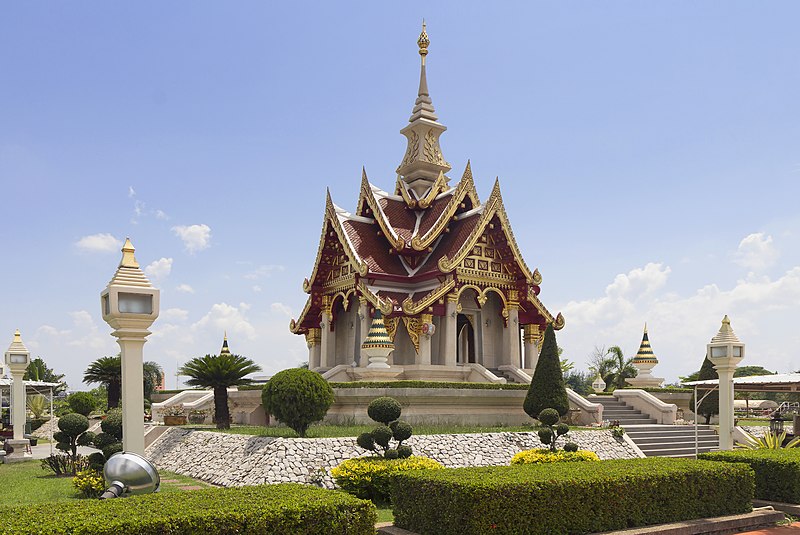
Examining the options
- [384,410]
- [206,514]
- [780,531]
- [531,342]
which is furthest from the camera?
[531,342]

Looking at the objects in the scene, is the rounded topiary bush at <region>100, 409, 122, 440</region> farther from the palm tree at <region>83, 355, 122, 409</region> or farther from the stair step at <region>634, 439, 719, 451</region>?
the palm tree at <region>83, 355, 122, 409</region>

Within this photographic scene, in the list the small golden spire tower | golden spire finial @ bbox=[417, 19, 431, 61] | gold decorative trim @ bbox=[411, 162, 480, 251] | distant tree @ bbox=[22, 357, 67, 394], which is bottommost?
distant tree @ bbox=[22, 357, 67, 394]

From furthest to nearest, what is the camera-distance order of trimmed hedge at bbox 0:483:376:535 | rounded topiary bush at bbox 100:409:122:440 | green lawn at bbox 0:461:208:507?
1. rounded topiary bush at bbox 100:409:122:440
2. green lawn at bbox 0:461:208:507
3. trimmed hedge at bbox 0:483:376:535

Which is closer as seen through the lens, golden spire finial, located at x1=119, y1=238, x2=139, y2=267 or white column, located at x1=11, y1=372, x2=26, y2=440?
golden spire finial, located at x1=119, y1=238, x2=139, y2=267

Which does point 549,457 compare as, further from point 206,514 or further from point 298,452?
point 206,514

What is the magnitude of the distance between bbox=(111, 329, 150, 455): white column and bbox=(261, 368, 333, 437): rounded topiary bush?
714 cm

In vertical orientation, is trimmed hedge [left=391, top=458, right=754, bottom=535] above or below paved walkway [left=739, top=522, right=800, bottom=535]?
above

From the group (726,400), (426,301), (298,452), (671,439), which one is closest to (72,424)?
(298,452)

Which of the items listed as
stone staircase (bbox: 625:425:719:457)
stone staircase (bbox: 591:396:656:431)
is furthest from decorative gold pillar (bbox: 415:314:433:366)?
stone staircase (bbox: 625:425:719:457)

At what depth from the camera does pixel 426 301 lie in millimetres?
24500

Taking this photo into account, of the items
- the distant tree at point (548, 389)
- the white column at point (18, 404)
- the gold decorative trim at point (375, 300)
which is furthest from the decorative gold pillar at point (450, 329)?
the white column at point (18, 404)

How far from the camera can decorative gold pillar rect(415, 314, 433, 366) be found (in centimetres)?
2486

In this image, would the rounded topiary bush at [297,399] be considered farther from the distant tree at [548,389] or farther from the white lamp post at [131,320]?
the white lamp post at [131,320]

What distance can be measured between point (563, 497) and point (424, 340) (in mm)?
16122
